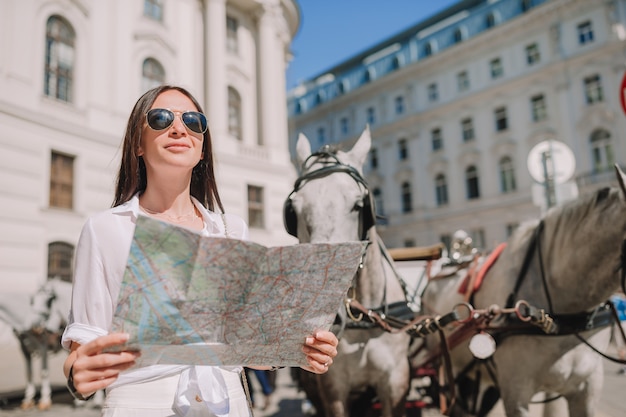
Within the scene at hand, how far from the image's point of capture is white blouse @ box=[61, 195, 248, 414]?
1312 millimetres

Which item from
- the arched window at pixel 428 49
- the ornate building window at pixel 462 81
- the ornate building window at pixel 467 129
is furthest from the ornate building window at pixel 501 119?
the arched window at pixel 428 49

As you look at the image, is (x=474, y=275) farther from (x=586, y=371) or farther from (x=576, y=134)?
(x=576, y=134)

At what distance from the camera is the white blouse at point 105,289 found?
1312mm

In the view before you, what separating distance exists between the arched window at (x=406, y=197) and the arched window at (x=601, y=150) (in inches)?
483

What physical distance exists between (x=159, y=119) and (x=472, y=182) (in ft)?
107

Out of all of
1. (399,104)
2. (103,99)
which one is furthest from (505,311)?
(399,104)

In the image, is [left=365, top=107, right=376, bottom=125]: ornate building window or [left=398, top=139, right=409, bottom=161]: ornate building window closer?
[left=398, top=139, right=409, bottom=161]: ornate building window

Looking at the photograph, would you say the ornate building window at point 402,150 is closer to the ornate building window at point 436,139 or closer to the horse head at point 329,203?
the ornate building window at point 436,139

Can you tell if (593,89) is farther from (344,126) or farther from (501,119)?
(344,126)

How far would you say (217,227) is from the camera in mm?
1657

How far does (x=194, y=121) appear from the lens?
1.55 m

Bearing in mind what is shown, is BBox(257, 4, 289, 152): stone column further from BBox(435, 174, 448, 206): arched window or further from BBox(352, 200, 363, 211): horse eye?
BBox(352, 200, 363, 211): horse eye

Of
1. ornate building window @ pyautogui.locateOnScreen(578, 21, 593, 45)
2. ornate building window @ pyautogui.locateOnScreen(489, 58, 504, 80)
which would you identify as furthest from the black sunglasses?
ornate building window @ pyautogui.locateOnScreen(489, 58, 504, 80)

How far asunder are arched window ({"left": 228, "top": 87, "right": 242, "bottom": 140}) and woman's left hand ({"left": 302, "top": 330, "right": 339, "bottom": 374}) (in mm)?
20468
